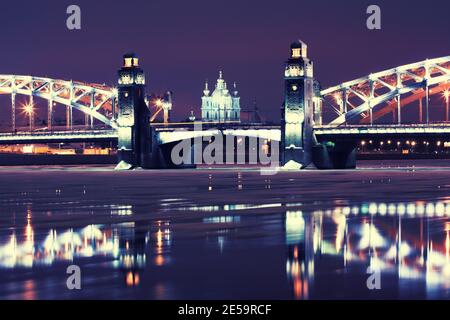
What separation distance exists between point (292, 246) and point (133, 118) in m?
102

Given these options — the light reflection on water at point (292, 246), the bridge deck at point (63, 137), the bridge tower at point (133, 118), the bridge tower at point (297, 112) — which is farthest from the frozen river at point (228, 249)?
the bridge deck at point (63, 137)

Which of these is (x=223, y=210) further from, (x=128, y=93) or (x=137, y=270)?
(x=128, y=93)

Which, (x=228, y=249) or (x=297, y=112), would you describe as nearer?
(x=228, y=249)

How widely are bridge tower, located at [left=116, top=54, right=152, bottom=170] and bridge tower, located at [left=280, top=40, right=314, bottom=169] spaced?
70.8 ft

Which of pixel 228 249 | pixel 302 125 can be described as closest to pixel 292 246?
pixel 228 249

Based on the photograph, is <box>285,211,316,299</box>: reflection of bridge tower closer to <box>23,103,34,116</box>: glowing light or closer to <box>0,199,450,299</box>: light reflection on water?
<box>0,199,450,299</box>: light reflection on water

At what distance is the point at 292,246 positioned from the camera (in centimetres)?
2395

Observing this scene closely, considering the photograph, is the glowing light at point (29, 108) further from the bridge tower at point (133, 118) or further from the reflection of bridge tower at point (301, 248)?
the reflection of bridge tower at point (301, 248)

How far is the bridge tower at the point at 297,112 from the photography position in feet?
360

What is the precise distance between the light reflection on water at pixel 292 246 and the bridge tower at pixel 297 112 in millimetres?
74955

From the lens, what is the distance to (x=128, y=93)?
411ft

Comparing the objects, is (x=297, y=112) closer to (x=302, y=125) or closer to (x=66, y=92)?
(x=302, y=125)

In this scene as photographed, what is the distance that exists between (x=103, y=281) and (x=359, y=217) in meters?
15.0

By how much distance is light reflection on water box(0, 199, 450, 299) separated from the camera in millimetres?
18625
